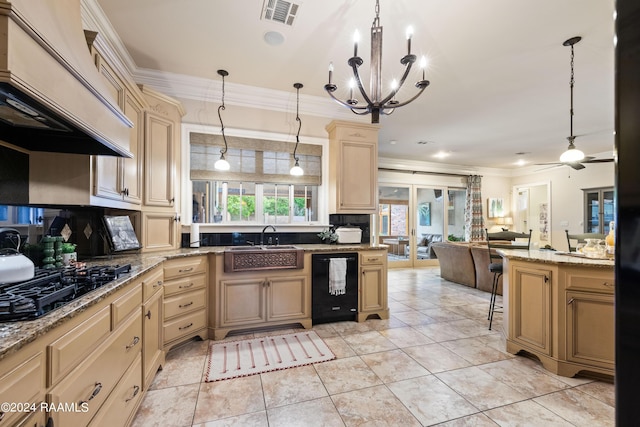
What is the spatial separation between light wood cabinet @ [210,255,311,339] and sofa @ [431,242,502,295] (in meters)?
3.42

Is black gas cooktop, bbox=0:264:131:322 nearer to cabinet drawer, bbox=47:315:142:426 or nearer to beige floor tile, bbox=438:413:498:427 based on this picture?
cabinet drawer, bbox=47:315:142:426

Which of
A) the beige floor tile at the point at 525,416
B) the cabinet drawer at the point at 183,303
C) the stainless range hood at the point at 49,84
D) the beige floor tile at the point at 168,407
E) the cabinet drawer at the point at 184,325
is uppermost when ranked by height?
the stainless range hood at the point at 49,84

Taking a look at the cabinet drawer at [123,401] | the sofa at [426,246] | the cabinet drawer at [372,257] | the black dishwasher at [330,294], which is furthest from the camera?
the sofa at [426,246]

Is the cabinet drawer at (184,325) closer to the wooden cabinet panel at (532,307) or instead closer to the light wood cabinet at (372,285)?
the light wood cabinet at (372,285)

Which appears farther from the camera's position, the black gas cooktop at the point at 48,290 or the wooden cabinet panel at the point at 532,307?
the wooden cabinet panel at the point at 532,307

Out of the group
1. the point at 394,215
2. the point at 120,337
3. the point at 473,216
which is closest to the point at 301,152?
the point at 120,337

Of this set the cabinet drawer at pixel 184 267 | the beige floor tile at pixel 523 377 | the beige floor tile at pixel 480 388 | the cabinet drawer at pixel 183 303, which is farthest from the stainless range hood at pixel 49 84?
the beige floor tile at pixel 523 377

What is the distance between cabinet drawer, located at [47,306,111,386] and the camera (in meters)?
0.95

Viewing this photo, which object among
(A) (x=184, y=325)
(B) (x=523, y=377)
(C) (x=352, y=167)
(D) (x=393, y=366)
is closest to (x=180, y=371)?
(A) (x=184, y=325)

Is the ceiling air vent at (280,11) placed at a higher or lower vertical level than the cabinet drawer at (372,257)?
higher

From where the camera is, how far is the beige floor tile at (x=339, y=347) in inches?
101

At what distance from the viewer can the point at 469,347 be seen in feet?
8.90

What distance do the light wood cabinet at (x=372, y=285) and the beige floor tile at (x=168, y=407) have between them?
6.44 ft

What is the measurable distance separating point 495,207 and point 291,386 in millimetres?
8355
